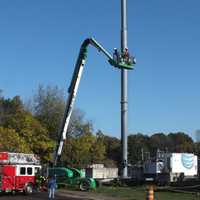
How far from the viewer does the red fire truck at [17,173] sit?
37312 mm

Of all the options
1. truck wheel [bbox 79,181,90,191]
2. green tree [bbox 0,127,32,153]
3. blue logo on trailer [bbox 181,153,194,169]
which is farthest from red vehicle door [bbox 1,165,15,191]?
green tree [bbox 0,127,32,153]

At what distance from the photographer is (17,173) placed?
38094 millimetres

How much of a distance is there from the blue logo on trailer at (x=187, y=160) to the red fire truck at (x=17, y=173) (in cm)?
2778

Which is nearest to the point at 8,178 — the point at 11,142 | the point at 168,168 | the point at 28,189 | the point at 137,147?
the point at 28,189

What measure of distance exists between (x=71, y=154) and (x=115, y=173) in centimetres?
1223

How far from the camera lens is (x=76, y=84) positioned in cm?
4694

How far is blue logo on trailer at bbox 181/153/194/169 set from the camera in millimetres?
63819

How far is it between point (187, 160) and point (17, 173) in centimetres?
3261

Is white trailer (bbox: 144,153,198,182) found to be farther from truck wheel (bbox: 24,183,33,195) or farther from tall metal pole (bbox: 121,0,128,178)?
truck wheel (bbox: 24,183,33,195)

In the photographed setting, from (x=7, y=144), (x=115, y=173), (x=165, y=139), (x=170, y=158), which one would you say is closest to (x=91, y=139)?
(x=115, y=173)

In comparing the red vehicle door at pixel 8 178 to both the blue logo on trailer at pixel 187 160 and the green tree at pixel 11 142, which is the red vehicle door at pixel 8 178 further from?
the green tree at pixel 11 142

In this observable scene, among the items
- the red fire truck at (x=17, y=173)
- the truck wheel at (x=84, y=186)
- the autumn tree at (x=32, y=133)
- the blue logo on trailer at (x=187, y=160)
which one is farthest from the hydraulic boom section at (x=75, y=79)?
the autumn tree at (x=32, y=133)

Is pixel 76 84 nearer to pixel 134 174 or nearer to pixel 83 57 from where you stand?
pixel 83 57

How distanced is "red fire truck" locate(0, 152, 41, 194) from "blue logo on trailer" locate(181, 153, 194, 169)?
27.8 meters
